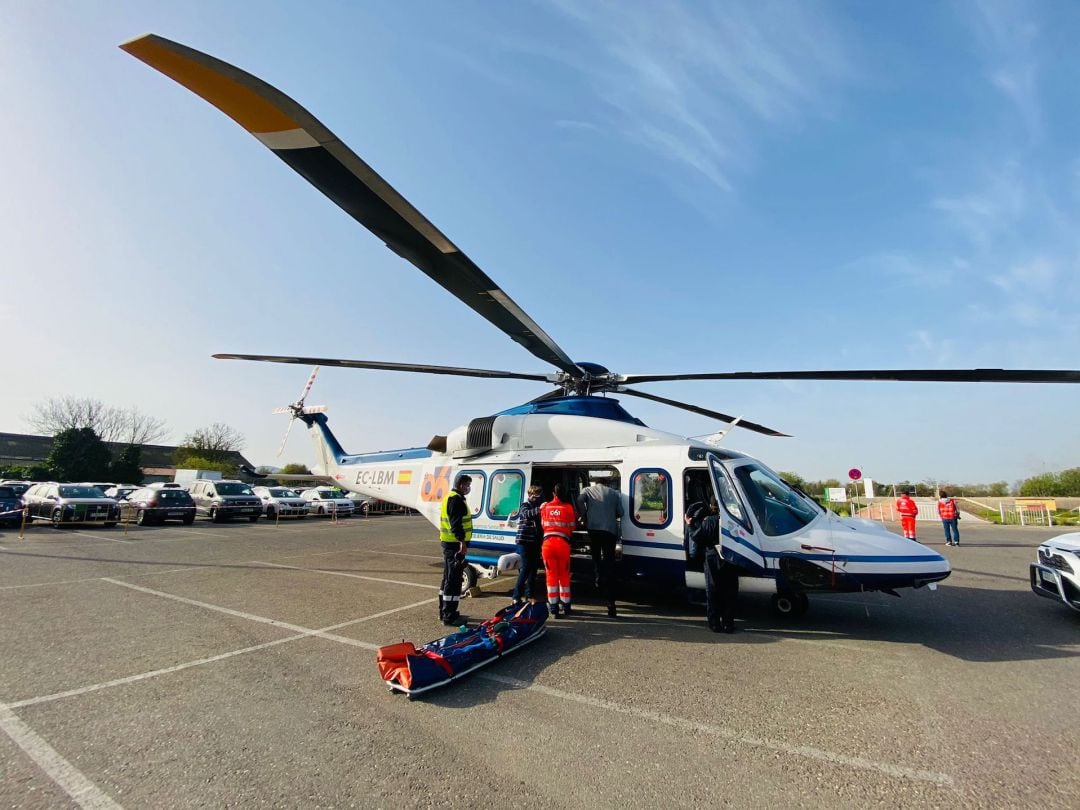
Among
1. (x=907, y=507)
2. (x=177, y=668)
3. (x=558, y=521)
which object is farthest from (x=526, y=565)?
(x=907, y=507)

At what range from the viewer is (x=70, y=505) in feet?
57.0

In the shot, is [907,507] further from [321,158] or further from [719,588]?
[321,158]

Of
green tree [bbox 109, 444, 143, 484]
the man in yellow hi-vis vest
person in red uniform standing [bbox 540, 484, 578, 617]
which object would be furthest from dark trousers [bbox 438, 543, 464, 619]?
green tree [bbox 109, 444, 143, 484]

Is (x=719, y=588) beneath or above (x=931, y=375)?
beneath

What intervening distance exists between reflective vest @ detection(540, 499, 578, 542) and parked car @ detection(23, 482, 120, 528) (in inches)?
790

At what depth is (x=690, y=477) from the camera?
21.2 ft

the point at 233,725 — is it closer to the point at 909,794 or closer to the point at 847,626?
the point at 909,794

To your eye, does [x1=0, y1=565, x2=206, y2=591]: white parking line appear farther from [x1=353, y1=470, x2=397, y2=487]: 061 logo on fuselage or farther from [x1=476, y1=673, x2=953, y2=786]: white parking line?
[x1=476, y1=673, x2=953, y2=786]: white parking line

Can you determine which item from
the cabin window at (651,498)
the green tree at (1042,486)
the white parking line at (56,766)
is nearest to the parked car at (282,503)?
the cabin window at (651,498)

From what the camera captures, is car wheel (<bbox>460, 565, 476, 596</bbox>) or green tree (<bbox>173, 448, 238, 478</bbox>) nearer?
car wheel (<bbox>460, 565, 476, 596</bbox>)

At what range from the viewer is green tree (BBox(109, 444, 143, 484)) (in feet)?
132

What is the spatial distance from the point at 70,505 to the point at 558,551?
2044cm

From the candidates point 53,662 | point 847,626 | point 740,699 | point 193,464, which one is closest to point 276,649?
point 53,662

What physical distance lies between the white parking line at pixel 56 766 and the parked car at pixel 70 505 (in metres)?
19.1
